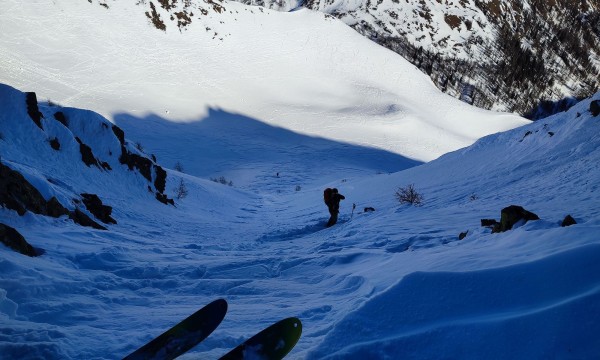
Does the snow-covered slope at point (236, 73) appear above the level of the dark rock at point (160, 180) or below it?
above

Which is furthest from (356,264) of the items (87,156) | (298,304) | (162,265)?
(87,156)

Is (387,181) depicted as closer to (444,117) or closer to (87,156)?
(87,156)

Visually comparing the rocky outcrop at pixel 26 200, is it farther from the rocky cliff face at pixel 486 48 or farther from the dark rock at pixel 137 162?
the rocky cliff face at pixel 486 48

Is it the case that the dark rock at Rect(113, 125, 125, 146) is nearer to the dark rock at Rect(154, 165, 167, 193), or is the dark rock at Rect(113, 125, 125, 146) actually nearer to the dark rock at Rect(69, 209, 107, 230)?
the dark rock at Rect(154, 165, 167, 193)

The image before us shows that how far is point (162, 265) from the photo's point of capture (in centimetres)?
582

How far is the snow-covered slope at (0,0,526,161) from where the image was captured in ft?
120

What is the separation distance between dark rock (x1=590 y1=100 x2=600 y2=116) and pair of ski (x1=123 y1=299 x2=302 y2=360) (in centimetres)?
1208

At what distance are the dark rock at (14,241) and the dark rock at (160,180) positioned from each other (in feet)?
33.0

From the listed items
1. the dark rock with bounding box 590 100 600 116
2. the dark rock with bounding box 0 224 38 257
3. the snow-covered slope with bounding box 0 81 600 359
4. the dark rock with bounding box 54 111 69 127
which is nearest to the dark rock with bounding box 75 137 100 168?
the snow-covered slope with bounding box 0 81 600 359

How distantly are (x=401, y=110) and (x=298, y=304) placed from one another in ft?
141

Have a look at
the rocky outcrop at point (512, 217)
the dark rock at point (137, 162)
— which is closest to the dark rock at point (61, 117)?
the dark rock at point (137, 162)

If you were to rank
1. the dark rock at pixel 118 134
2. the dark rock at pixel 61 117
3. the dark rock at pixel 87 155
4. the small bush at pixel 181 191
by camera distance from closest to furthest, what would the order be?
the dark rock at pixel 87 155
the dark rock at pixel 61 117
the dark rock at pixel 118 134
the small bush at pixel 181 191

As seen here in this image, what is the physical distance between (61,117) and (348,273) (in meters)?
12.2

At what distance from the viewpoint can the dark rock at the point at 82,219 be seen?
26.5ft
